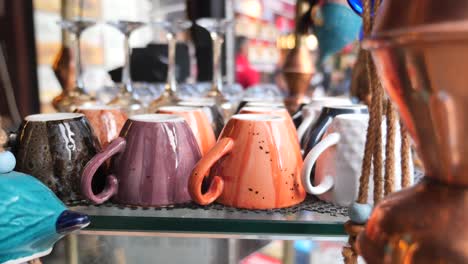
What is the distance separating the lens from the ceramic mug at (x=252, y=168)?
45 centimetres

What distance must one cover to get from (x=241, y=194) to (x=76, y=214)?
16 centimetres

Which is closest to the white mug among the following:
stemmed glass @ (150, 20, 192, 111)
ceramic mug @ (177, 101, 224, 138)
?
ceramic mug @ (177, 101, 224, 138)

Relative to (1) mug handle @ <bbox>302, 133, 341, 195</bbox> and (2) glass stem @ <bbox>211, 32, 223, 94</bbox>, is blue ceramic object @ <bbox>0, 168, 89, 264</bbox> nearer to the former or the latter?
(1) mug handle @ <bbox>302, 133, 341, 195</bbox>

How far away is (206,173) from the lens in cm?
46

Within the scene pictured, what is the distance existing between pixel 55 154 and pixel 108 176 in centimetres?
6

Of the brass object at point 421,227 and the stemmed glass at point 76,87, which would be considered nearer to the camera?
the brass object at point 421,227

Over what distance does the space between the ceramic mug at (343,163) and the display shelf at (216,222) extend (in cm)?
3

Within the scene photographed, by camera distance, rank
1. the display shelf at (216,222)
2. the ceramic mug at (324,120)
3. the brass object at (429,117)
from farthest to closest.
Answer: the ceramic mug at (324,120) → the display shelf at (216,222) → the brass object at (429,117)

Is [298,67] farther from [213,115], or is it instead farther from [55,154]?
[55,154]

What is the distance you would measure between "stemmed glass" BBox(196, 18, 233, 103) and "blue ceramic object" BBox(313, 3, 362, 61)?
0.16 meters

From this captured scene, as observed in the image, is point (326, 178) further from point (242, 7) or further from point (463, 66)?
point (242, 7)

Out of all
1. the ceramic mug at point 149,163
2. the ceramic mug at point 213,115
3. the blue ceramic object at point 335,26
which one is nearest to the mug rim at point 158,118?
the ceramic mug at point 149,163

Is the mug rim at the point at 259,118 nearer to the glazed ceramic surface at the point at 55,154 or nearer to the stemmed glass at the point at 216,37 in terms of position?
the glazed ceramic surface at the point at 55,154

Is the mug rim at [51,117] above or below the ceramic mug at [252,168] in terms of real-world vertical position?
above
